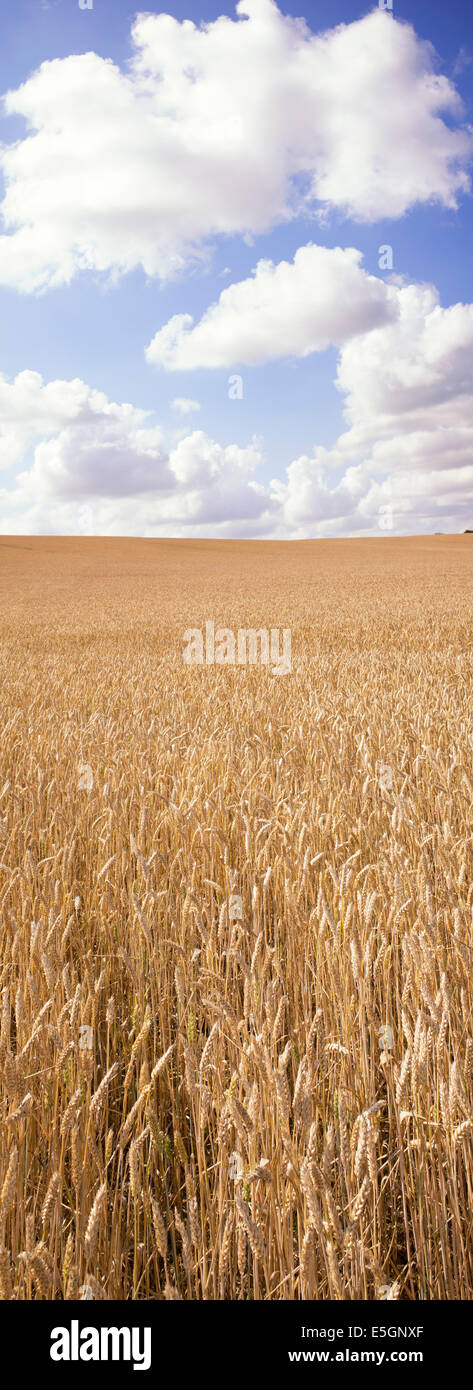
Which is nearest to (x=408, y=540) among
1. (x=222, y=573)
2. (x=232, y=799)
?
(x=222, y=573)

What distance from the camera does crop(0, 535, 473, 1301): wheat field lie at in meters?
1.15

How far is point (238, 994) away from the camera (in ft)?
6.06

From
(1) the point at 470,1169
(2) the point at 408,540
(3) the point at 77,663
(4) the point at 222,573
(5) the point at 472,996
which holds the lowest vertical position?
(1) the point at 470,1169

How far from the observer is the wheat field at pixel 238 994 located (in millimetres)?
1152

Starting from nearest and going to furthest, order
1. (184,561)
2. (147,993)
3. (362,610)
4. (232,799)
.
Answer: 1. (147,993)
2. (232,799)
3. (362,610)
4. (184,561)

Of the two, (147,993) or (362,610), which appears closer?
(147,993)

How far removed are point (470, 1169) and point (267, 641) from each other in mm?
9625

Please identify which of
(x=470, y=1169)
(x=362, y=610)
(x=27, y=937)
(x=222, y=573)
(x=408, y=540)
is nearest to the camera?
(x=470, y=1169)

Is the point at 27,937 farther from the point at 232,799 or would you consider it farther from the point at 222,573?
the point at 222,573

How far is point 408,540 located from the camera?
79.8m
